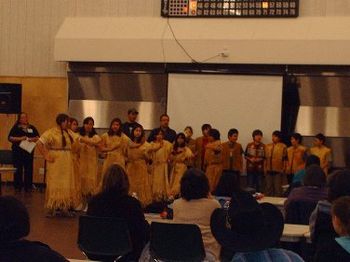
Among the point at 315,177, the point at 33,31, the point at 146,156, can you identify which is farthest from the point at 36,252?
the point at 33,31

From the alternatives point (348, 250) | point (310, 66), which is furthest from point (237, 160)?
point (348, 250)

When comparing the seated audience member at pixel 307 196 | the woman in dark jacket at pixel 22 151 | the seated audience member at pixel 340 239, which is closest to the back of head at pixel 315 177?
the seated audience member at pixel 307 196

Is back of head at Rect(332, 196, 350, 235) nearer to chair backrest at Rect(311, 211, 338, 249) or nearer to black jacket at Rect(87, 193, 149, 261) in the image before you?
chair backrest at Rect(311, 211, 338, 249)

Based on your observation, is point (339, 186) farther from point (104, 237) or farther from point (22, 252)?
→ point (22, 252)

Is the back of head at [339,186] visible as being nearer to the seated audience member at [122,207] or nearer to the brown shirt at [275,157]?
the seated audience member at [122,207]

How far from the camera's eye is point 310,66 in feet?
45.3

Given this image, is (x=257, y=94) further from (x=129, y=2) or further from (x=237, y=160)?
(x=129, y=2)

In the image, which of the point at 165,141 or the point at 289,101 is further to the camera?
the point at 289,101

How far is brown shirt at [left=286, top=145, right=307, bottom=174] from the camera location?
42.9ft

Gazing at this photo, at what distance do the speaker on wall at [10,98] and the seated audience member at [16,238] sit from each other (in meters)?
12.3

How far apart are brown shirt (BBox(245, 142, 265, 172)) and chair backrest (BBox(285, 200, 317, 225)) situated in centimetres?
678

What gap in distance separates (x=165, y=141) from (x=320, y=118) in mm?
3286

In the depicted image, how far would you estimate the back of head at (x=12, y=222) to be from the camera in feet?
9.46

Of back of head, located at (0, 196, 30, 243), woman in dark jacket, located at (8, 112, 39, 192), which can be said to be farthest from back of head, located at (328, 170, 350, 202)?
woman in dark jacket, located at (8, 112, 39, 192)
